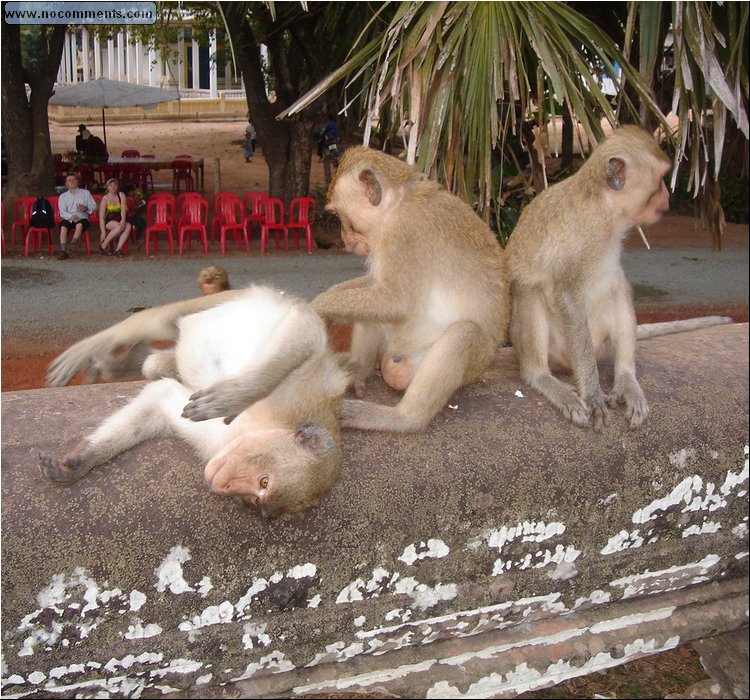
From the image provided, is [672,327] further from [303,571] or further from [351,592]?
[303,571]

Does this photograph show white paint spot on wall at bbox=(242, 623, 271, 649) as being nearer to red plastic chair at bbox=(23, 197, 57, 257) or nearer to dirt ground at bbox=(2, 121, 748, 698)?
dirt ground at bbox=(2, 121, 748, 698)

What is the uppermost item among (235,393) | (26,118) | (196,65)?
(196,65)

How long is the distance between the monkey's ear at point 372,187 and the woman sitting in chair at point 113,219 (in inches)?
194

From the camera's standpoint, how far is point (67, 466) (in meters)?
2.72

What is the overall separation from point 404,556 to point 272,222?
28.6ft

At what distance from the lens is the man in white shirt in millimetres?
7277

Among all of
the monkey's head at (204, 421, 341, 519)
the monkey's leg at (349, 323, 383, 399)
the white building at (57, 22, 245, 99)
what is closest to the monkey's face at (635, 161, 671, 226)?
the monkey's leg at (349, 323, 383, 399)

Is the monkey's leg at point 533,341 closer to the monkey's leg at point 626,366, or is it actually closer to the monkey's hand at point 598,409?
the monkey's hand at point 598,409

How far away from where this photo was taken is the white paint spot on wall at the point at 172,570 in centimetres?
→ 269

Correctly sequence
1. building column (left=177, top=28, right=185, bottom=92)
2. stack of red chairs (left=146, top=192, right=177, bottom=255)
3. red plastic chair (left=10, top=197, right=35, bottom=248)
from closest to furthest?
red plastic chair (left=10, top=197, right=35, bottom=248), building column (left=177, top=28, right=185, bottom=92), stack of red chairs (left=146, top=192, right=177, bottom=255)

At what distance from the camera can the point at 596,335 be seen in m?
3.94

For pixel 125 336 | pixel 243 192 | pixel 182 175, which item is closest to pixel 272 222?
pixel 182 175

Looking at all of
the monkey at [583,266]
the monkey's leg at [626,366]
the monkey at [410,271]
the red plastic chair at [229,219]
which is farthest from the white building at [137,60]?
the monkey's leg at [626,366]

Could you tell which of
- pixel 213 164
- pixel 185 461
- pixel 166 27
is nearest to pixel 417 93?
pixel 185 461
